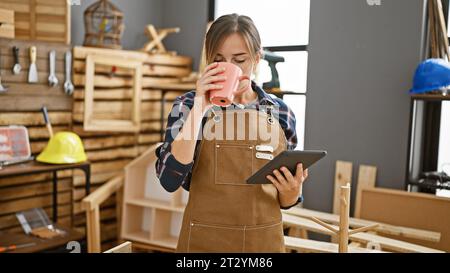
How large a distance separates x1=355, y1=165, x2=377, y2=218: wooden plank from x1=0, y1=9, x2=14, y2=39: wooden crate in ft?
4.62

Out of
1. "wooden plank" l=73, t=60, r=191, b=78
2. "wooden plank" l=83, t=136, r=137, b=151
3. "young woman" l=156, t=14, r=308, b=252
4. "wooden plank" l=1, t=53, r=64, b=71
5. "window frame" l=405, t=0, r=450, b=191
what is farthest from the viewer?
"wooden plank" l=83, t=136, r=137, b=151

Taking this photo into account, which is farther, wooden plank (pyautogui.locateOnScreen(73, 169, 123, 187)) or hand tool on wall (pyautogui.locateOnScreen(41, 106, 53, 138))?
wooden plank (pyautogui.locateOnScreen(73, 169, 123, 187))

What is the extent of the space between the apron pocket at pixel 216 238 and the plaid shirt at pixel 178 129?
0.31 ft

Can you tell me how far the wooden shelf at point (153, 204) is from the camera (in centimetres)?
229

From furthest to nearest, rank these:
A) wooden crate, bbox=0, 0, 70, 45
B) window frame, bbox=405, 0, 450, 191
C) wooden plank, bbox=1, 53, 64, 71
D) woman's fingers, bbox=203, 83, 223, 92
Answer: wooden plank, bbox=1, 53, 64, 71, wooden crate, bbox=0, 0, 70, 45, window frame, bbox=405, 0, 450, 191, woman's fingers, bbox=203, 83, 223, 92

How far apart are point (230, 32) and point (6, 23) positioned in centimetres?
113

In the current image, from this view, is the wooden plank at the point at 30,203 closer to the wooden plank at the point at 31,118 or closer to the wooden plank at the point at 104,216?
the wooden plank at the point at 104,216

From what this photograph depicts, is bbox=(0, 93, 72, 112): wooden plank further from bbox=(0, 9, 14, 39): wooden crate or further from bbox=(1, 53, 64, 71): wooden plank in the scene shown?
bbox=(0, 9, 14, 39): wooden crate

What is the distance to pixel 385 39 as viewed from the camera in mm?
1472

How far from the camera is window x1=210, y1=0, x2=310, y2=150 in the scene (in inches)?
57.5

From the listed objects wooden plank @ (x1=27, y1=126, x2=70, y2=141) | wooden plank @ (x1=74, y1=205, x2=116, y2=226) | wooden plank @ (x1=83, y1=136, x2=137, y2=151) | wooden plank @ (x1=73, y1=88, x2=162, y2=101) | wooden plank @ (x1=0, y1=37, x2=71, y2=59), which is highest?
wooden plank @ (x1=0, y1=37, x2=71, y2=59)

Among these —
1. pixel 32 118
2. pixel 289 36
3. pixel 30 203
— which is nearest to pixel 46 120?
pixel 32 118

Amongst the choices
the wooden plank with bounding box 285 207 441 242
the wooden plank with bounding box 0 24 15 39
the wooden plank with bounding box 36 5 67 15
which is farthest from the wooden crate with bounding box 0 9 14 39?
the wooden plank with bounding box 285 207 441 242
